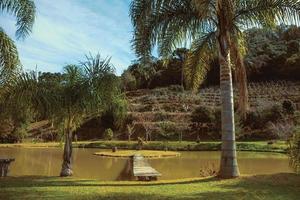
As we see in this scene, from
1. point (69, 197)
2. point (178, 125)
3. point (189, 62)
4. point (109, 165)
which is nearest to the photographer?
point (69, 197)

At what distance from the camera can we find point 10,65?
11.8m

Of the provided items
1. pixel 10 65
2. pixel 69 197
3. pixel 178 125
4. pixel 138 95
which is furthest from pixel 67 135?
pixel 138 95

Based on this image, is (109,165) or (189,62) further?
Answer: (109,165)

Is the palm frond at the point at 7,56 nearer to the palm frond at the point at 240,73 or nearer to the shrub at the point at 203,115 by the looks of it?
the palm frond at the point at 240,73

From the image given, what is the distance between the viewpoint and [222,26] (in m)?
13.0

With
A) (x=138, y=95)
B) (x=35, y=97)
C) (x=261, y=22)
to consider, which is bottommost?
(x=35, y=97)

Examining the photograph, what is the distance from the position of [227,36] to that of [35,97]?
20.3 feet

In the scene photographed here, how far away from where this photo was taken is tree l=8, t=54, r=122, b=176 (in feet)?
45.6

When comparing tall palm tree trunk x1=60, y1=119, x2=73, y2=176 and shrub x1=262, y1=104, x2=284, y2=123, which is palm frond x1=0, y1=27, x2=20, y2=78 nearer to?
tall palm tree trunk x1=60, y1=119, x2=73, y2=176

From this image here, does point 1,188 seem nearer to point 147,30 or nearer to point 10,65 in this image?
point 10,65

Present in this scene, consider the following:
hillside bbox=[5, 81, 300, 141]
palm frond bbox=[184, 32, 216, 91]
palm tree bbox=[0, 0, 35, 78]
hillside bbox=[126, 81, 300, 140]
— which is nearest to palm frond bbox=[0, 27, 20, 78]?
palm tree bbox=[0, 0, 35, 78]

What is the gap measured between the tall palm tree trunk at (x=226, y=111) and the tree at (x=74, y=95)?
3.90 meters

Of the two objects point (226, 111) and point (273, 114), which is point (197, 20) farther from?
point (273, 114)

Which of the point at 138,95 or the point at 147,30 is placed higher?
the point at 138,95
